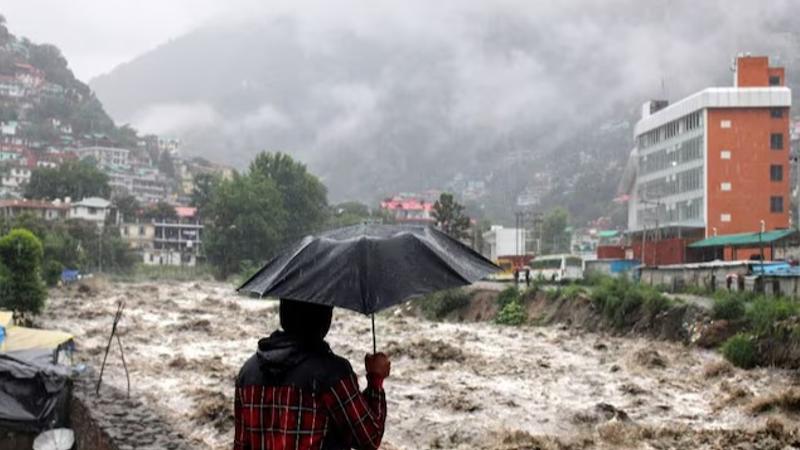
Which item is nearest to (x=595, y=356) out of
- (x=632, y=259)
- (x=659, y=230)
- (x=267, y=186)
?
(x=632, y=259)

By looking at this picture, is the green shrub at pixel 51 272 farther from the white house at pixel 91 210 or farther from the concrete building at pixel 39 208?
the white house at pixel 91 210

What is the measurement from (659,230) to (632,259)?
A: 4.05m

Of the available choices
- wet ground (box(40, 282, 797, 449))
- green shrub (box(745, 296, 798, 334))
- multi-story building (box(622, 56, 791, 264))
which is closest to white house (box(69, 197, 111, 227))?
wet ground (box(40, 282, 797, 449))

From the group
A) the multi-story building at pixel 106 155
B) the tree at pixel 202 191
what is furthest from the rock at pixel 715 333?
the multi-story building at pixel 106 155

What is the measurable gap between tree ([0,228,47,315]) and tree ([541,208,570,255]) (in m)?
67.8

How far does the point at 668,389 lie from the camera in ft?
49.4

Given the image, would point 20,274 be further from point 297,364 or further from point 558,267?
point 558,267

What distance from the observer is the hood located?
2.40 metres

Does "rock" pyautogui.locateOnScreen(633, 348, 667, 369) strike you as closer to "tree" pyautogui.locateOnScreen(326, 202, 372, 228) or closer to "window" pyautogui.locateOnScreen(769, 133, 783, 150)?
"window" pyautogui.locateOnScreen(769, 133, 783, 150)

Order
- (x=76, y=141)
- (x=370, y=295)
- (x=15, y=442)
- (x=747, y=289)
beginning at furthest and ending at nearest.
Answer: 1. (x=76, y=141)
2. (x=747, y=289)
3. (x=15, y=442)
4. (x=370, y=295)

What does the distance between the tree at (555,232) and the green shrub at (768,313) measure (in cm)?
6949

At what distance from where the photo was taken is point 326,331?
2.59 m

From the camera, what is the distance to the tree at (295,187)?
263 feet

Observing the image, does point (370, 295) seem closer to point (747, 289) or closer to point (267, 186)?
point (747, 289)
